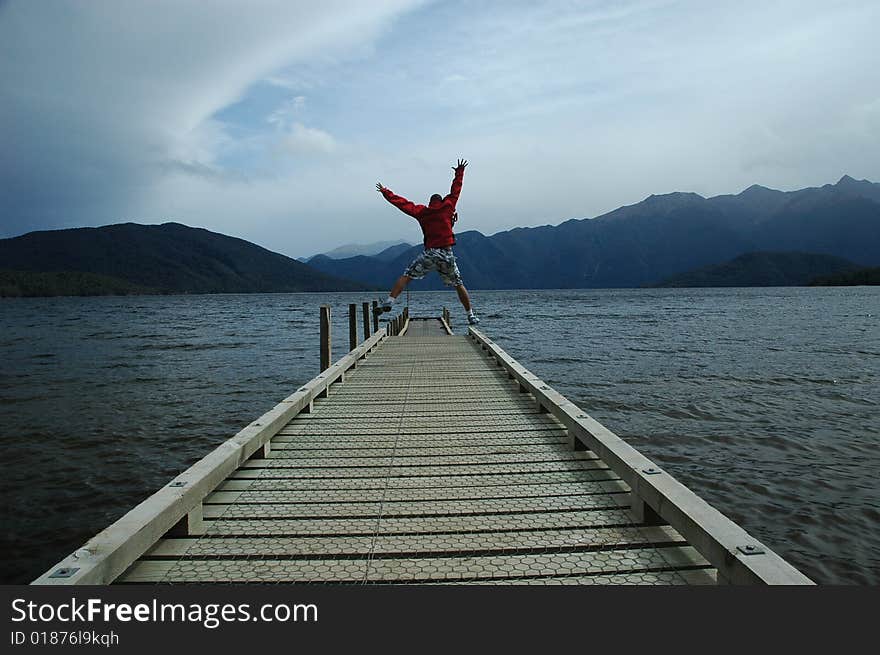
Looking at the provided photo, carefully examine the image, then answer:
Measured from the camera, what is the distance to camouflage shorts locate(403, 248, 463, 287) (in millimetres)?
11656

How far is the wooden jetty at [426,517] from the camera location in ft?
10.0

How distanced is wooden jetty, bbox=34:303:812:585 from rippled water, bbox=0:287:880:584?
2754 mm

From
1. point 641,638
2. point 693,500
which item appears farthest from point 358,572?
point 693,500

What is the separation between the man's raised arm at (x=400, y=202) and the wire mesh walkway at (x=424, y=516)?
5716 millimetres

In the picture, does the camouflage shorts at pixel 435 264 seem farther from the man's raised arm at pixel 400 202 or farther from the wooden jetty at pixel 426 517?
the wooden jetty at pixel 426 517

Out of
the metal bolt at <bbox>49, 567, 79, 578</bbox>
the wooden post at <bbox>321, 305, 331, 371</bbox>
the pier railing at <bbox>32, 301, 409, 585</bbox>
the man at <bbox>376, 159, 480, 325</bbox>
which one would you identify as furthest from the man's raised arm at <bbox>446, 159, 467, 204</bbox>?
the metal bolt at <bbox>49, 567, 79, 578</bbox>

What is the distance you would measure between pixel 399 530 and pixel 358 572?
1.89 ft

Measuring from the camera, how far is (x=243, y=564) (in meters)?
3.27

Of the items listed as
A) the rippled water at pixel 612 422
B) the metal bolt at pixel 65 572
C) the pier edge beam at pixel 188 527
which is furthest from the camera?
the rippled water at pixel 612 422

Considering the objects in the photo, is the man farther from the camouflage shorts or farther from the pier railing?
the pier railing

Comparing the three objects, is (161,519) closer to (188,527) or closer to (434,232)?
(188,527)

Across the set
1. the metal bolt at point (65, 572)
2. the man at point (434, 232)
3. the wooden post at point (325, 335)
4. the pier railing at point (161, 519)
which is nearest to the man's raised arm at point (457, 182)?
the man at point (434, 232)

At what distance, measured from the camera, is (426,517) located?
3918 mm

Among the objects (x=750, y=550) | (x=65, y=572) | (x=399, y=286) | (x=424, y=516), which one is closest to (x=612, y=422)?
(x=399, y=286)
